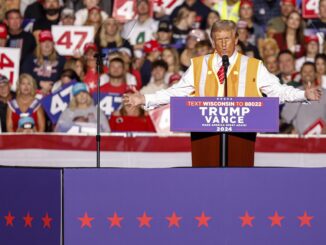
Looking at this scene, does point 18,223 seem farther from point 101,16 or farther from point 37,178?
point 101,16

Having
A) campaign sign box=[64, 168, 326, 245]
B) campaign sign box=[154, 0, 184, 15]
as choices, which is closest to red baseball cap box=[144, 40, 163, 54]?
campaign sign box=[154, 0, 184, 15]

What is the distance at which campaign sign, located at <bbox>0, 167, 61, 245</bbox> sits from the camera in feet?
24.6

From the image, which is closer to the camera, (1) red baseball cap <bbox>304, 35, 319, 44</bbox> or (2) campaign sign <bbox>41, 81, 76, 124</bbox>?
(2) campaign sign <bbox>41, 81, 76, 124</bbox>

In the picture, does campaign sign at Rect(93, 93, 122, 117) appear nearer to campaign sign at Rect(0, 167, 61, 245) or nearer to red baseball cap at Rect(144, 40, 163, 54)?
red baseball cap at Rect(144, 40, 163, 54)

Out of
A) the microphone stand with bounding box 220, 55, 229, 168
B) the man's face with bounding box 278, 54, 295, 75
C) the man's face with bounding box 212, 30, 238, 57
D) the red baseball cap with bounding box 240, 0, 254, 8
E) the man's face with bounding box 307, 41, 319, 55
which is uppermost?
the red baseball cap with bounding box 240, 0, 254, 8

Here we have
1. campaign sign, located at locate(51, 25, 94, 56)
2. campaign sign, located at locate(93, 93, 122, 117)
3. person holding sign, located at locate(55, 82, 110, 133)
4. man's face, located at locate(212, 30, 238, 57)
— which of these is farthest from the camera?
campaign sign, located at locate(51, 25, 94, 56)

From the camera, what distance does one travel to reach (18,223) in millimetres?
7801

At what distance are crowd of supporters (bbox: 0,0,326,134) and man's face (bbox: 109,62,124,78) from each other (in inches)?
0.5

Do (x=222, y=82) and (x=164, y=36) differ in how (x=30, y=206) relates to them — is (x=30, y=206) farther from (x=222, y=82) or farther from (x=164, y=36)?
(x=164, y=36)

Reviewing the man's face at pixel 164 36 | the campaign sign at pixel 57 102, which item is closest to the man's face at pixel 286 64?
the man's face at pixel 164 36

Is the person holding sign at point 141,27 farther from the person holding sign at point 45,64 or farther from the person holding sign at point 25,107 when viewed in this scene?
the person holding sign at point 25,107

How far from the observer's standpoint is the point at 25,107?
48.2ft

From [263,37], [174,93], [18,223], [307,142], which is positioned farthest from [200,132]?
[263,37]

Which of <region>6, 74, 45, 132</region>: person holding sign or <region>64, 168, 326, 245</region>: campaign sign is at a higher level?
<region>6, 74, 45, 132</region>: person holding sign
